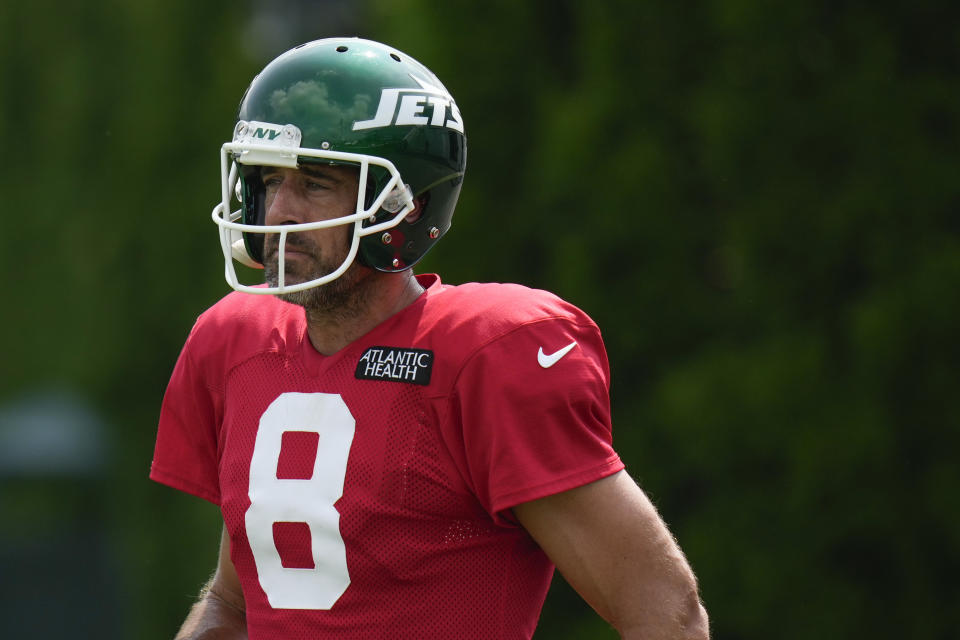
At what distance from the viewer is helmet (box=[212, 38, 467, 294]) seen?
2.28 m

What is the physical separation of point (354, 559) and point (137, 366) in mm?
7913

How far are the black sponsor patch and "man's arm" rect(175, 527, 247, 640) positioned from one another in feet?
1.79

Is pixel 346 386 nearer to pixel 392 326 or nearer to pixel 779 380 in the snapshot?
pixel 392 326

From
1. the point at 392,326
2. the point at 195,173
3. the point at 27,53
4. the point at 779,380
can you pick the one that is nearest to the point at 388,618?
the point at 392,326

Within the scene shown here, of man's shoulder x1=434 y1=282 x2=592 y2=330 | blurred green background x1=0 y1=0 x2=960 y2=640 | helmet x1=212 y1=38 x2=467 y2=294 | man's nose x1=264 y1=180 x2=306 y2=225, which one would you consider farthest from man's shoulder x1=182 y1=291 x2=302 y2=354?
blurred green background x1=0 y1=0 x2=960 y2=640

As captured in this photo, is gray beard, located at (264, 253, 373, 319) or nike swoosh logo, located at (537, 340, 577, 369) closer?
nike swoosh logo, located at (537, 340, 577, 369)

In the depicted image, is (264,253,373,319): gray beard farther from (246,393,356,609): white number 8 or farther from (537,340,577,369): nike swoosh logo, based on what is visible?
(537,340,577,369): nike swoosh logo

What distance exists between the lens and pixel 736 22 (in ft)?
14.4

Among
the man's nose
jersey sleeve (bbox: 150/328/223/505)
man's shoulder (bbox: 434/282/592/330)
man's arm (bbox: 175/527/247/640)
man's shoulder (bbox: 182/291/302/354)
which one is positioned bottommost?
man's arm (bbox: 175/527/247/640)

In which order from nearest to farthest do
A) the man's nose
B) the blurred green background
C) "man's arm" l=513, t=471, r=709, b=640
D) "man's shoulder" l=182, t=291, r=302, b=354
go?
1. "man's arm" l=513, t=471, r=709, b=640
2. the man's nose
3. "man's shoulder" l=182, t=291, r=302, b=354
4. the blurred green background

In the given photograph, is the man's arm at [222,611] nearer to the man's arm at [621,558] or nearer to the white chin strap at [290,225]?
the white chin strap at [290,225]

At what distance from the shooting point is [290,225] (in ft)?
7.28

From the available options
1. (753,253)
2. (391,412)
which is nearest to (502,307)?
(391,412)

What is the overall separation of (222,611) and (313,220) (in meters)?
0.83
